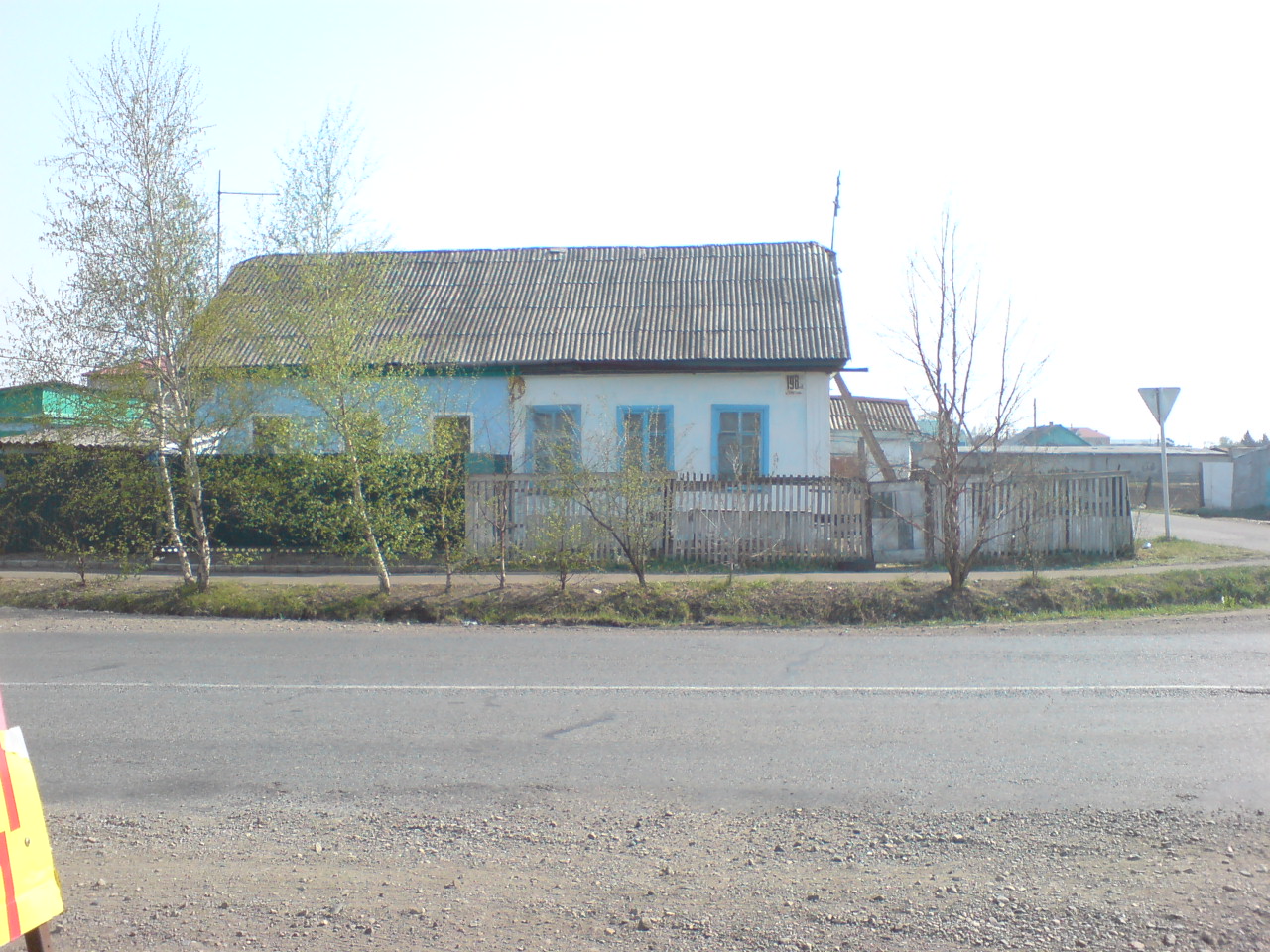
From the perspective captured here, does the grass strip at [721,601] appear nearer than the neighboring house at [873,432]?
Yes

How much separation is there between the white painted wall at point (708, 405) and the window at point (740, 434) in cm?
12

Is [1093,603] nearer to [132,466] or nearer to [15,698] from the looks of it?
[15,698]

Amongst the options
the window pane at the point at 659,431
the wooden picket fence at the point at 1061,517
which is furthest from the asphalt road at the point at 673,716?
the window pane at the point at 659,431

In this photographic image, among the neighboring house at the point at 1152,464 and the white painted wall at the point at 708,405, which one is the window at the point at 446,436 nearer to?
the white painted wall at the point at 708,405

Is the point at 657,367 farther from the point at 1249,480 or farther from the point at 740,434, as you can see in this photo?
the point at 1249,480

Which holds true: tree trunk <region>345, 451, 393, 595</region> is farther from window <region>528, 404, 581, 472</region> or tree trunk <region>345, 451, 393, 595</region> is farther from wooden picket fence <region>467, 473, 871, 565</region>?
window <region>528, 404, 581, 472</region>

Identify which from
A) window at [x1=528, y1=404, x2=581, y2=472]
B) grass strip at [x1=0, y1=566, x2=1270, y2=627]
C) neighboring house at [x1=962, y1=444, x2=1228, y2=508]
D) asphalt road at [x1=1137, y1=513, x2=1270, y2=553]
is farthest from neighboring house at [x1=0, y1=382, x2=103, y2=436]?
neighboring house at [x1=962, y1=444, x2=1228, y2=508]

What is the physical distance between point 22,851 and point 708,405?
16189 millimetres

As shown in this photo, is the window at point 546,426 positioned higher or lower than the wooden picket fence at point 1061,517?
higher

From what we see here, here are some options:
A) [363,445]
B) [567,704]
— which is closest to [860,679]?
[567,704]

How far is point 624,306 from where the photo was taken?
20.8m

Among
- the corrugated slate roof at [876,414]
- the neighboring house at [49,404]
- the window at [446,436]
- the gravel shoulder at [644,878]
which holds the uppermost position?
the corrugated slate roof at [876,414]

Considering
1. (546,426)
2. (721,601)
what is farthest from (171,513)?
(721,601)

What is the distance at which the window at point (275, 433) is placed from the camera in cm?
1330
